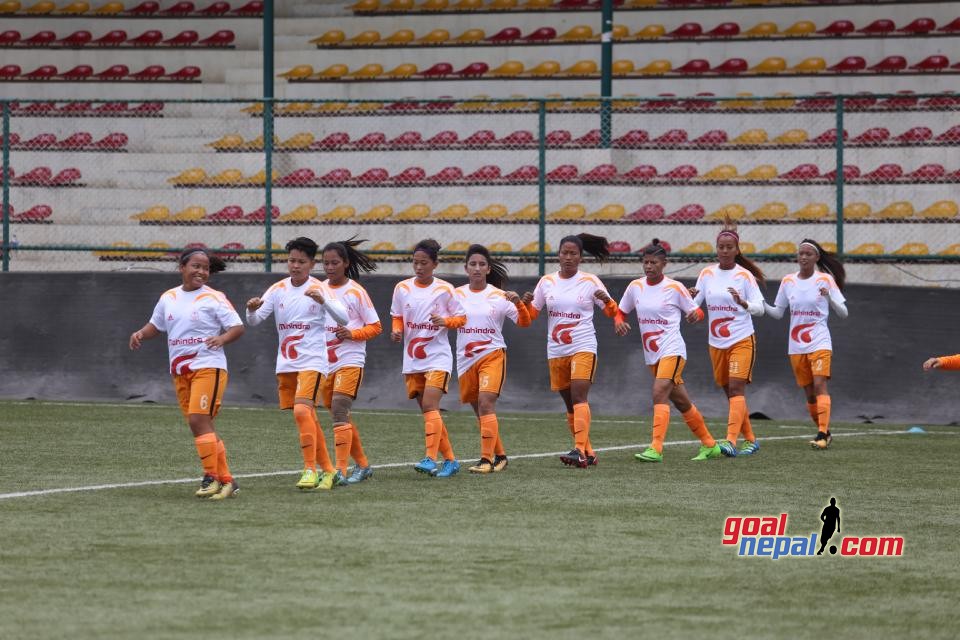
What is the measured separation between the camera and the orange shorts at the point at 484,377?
12.4m

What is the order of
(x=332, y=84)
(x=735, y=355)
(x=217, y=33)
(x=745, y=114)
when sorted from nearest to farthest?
(x=735, y=355) → (x=745, y=114) → (x=332, y=84) → (x=217, y=33)

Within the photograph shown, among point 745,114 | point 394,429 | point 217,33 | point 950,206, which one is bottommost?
point 394,429

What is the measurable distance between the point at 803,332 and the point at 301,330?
228 inches

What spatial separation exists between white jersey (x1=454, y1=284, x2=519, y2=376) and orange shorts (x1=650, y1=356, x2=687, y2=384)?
5.68 feet

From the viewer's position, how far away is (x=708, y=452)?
539 inches

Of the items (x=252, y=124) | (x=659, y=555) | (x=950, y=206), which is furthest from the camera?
(x=252, y=124)

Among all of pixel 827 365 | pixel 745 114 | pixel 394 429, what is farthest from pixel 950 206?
pixel 394 429

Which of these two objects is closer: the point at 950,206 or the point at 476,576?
the point at 476,576

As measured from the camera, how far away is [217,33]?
31.0 metres

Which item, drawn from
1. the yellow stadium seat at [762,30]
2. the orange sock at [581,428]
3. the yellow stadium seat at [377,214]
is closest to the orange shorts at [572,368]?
the orange sock at [581,428]

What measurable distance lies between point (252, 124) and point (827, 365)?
46.3 ft

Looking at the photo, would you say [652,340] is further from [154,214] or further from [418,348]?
[154,214]

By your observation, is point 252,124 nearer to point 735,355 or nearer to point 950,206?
point 950,206

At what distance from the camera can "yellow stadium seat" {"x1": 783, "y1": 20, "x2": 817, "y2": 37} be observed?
27.6 meters
